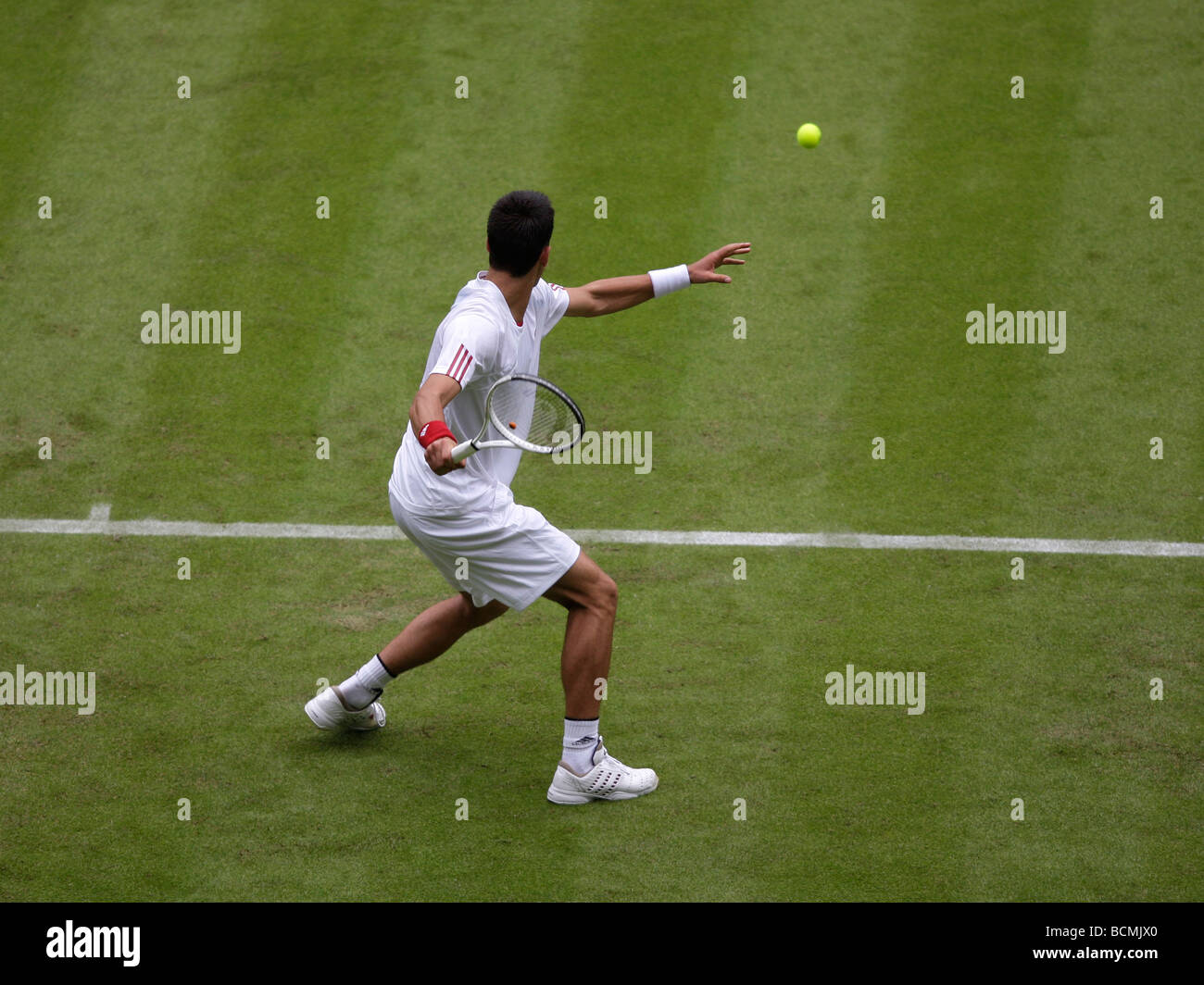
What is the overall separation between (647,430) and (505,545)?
300 cm

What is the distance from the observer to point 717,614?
732 centimetres

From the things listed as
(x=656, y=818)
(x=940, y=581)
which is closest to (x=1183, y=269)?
(x=940, y=581)

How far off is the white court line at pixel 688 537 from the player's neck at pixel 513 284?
2.21 metres

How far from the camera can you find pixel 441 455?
5.13 meters

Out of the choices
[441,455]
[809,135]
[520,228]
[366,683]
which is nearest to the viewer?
[441,455]

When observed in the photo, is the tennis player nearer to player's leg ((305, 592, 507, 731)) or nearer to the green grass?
player's leg ((305, 592, 507, 731))

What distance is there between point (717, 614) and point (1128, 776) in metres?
2.12

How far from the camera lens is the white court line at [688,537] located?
7.77m

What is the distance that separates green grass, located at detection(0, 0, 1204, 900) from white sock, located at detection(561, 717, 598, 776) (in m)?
0.21

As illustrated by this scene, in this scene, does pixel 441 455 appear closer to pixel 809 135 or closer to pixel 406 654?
pixel 406 654

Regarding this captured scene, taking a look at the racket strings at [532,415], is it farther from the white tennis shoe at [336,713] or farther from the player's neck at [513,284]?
the white tennis shoe at [336,713]

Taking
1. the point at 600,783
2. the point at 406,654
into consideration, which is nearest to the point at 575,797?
the point at 600,783

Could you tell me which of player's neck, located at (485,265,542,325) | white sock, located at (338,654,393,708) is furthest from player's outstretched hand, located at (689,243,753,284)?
white sock, located at (338,654,393,708)
